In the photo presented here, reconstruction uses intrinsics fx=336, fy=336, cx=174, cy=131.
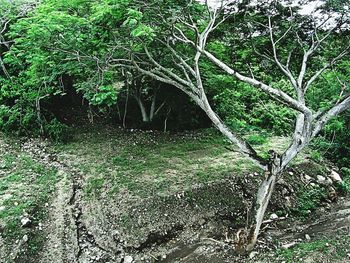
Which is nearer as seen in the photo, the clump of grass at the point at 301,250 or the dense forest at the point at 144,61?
the clump of grass at the point at 301,250

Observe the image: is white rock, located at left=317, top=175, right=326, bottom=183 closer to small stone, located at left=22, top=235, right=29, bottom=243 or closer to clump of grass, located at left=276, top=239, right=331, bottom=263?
clump of grass, located at left=276, top=239, right=331, bottom=263

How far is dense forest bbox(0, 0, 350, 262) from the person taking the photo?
7121 millimetres

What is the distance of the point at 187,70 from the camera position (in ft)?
34.6

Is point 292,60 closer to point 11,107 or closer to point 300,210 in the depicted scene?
point 300,210

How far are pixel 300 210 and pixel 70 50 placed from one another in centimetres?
729

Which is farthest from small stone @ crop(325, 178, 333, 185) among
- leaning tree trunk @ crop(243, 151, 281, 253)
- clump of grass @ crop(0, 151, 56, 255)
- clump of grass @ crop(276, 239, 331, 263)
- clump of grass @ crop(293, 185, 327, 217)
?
clump of grass @ crop(0, 151, 56, 255)

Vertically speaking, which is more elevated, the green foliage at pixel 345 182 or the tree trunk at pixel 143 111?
the tree trunk at pixel 143 111

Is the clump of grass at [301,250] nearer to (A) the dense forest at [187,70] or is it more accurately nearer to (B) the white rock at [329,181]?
(A) the dense forest at [187,70]

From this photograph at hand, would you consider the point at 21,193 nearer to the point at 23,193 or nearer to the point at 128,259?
the point at 23,193

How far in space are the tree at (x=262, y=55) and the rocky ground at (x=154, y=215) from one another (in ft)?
3.80

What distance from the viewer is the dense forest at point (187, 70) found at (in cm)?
712

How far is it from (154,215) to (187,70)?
15.7 ft

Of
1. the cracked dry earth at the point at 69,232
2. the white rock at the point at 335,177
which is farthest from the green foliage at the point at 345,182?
the cracked dry earth at the point at 69,232

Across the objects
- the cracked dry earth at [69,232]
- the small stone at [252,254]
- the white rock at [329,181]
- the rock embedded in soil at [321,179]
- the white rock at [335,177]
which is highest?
the cracked dry earth at [69,232]
